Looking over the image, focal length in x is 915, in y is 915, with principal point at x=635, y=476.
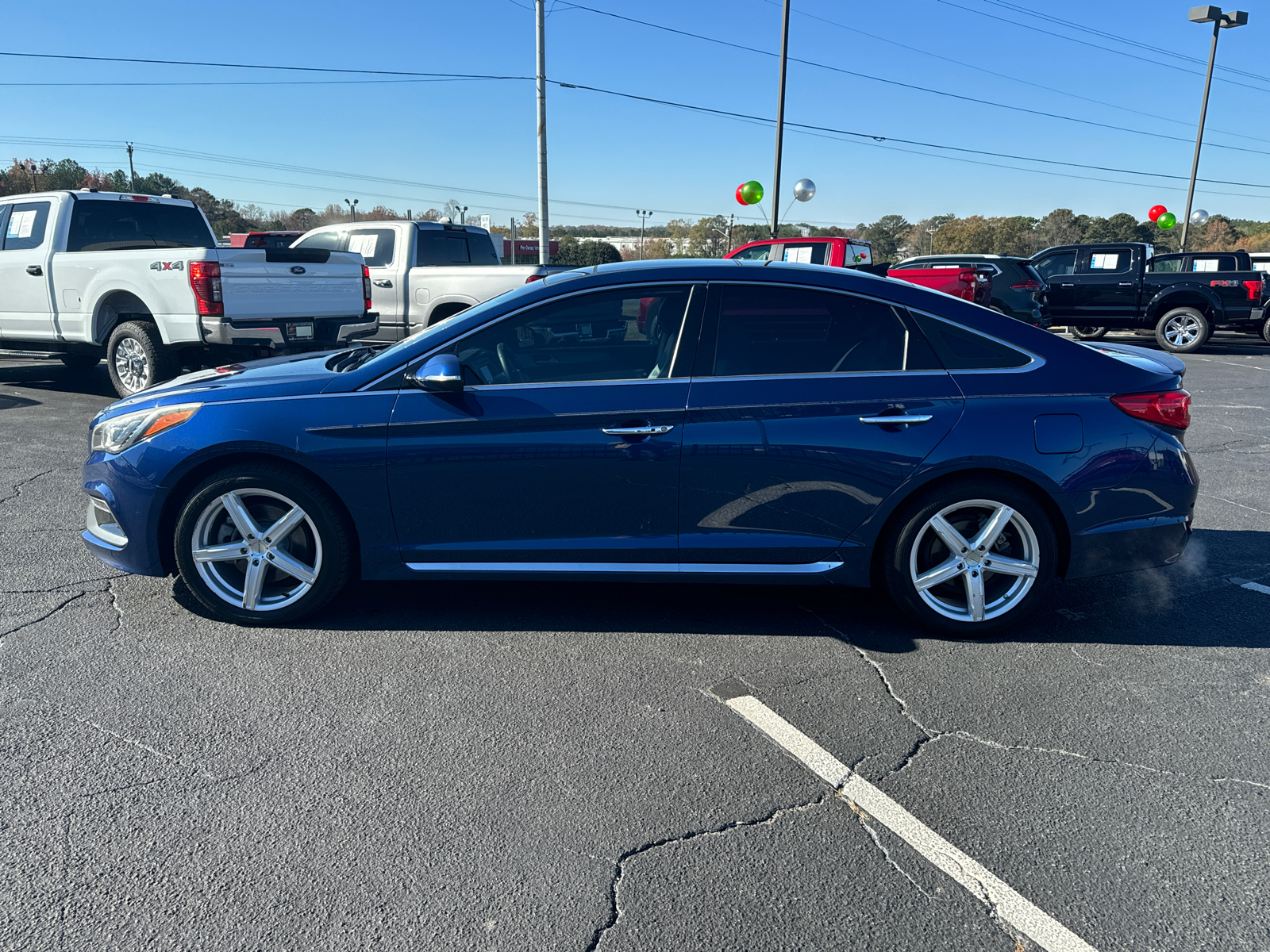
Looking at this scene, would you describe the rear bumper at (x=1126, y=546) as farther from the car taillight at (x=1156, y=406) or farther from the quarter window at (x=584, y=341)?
the quarter window at (x=584, y=341)

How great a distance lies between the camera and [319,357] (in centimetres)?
461

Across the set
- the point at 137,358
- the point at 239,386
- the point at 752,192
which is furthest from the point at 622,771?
the point at 752,192

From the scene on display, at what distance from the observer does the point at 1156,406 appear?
3.98 meters

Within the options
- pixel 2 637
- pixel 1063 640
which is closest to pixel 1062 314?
pixel 1063 640

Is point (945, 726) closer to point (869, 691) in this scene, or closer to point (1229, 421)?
point (869, 691)

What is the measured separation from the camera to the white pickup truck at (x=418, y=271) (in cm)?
1051

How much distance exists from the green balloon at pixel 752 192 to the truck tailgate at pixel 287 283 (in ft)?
47.6

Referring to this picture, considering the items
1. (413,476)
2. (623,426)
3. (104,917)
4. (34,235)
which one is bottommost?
(104,917)

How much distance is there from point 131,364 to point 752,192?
16.3 metres

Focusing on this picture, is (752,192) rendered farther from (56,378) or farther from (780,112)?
(56,378)

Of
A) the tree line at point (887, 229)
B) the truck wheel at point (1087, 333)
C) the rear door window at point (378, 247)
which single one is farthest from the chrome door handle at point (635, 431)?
the tree line at point (887, 229)

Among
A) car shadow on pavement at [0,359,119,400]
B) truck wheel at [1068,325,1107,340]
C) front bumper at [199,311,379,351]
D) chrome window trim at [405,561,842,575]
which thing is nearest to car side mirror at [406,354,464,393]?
chrome window trim at [405,561,842,575]

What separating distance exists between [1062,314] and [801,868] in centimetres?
1836

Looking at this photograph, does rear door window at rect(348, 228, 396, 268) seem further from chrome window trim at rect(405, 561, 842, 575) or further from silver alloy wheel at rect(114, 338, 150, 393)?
chrome window trim at rect(405, 561, 842, 575)
